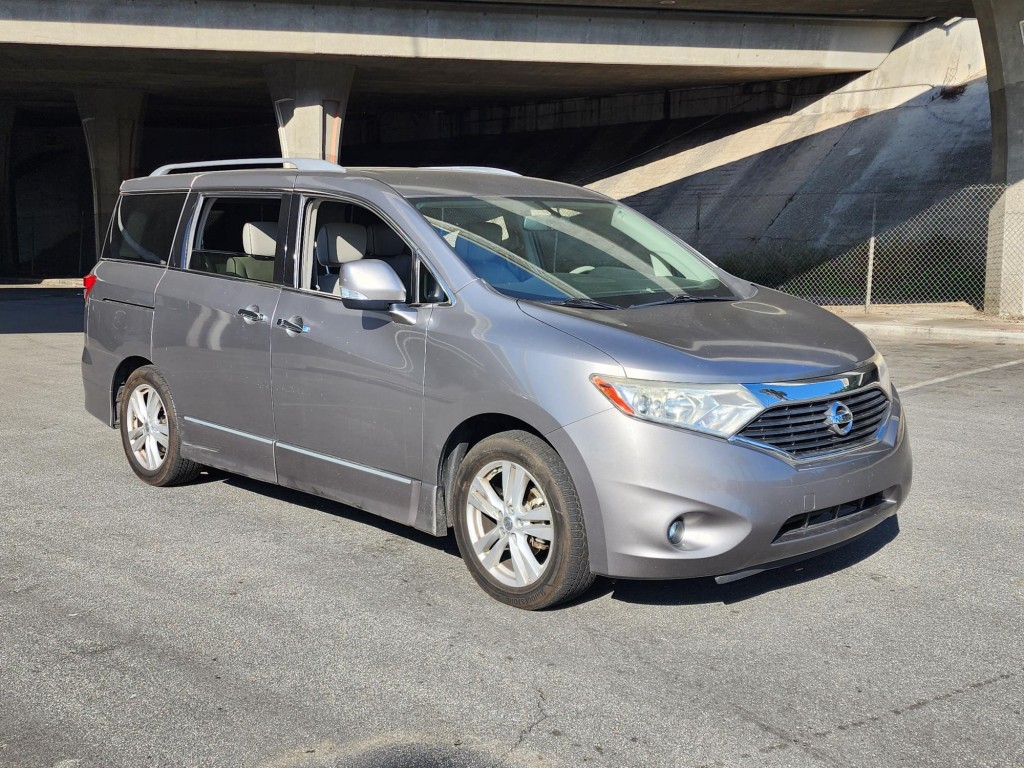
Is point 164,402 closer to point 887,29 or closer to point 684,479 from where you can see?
point 684,479

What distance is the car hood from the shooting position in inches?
173

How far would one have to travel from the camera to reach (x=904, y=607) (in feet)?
15.7

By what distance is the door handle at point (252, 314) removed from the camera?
5.86 metres

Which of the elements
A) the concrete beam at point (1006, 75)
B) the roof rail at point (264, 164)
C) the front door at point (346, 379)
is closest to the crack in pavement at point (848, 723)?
the front door at point (346, 379)

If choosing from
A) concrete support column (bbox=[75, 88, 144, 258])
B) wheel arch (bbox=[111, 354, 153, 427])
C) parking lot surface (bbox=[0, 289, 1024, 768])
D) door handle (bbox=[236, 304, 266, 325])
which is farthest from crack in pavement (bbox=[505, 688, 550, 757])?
concrete support column (bbox=[75, 88, 144, 258])

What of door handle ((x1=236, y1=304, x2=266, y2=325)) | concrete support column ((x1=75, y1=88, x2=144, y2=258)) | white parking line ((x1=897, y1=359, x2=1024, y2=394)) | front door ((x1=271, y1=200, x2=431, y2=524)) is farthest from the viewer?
concrete support column ((x1=75, y1=88, x2=144, y2=258))

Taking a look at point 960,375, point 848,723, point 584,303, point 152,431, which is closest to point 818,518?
point 848,723

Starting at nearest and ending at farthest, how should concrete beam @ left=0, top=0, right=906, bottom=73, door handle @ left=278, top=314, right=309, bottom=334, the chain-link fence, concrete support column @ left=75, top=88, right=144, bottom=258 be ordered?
1. door handle @ left=278, top=314, right=309, bottom=334
2. the chain-link fence
3. concrete beam @ left=0, top=0, right=906, bottom=73
4. concrete support column @ left=75, top=88, right=144, bottom=258

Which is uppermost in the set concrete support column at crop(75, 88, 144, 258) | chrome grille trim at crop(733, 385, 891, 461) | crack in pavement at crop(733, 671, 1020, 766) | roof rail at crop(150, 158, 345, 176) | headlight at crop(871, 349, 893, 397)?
concrete support column at crop(75, 88, 144, 258)

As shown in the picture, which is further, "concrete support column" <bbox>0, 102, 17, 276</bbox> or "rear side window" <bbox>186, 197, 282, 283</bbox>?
"concrete support column" <bbox>0, 102, 17, 276</bbox>

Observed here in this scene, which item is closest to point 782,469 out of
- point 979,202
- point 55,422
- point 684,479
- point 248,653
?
point 684,479

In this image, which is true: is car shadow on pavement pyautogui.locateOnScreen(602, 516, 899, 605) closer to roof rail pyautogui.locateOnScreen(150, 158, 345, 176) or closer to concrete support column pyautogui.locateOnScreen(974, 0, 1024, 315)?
roof rail pyautogui.locateOnScreen(150, 158, 345, 176)

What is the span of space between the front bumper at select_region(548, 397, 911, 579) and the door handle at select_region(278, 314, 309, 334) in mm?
1742

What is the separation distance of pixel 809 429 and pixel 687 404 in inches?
22.7
